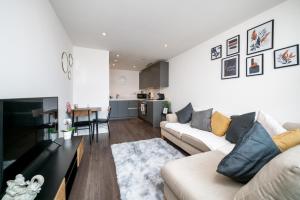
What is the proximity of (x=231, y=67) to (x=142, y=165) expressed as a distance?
8.09 ft

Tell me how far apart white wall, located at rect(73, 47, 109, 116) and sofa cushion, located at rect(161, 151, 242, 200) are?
329 cm

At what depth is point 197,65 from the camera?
11.5 ft

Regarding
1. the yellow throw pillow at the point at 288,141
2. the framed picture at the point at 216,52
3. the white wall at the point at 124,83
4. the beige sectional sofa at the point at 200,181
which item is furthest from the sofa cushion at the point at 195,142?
the white wall at the point at 124,83

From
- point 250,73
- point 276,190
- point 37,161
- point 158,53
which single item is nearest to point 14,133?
Answer: point 37,161

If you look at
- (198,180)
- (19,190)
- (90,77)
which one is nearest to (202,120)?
(198,180)

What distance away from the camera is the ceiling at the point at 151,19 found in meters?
1.92

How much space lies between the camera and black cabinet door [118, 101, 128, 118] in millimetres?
6116

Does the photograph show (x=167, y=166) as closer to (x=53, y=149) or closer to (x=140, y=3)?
(x=53, y=149)

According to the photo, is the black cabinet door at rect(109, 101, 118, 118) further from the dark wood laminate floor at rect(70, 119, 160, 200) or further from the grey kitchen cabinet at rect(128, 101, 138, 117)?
the dark wood laminate floor at rect(70, 119, 160, 200)

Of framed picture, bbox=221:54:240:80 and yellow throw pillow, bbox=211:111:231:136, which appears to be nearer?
yellow throw pillow, bbox=211:111:231:136

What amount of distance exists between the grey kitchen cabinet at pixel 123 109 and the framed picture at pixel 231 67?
14.4 feet

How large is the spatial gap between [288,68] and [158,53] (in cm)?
308

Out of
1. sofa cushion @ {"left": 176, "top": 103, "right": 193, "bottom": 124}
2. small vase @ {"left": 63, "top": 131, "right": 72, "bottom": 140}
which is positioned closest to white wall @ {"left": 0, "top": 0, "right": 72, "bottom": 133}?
small vase @ {"left": 63, "top": 131, "right": 72, "bottom": 140}

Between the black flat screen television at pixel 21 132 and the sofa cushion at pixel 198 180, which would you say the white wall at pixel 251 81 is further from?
the black flat screen television at pixel 21 132
